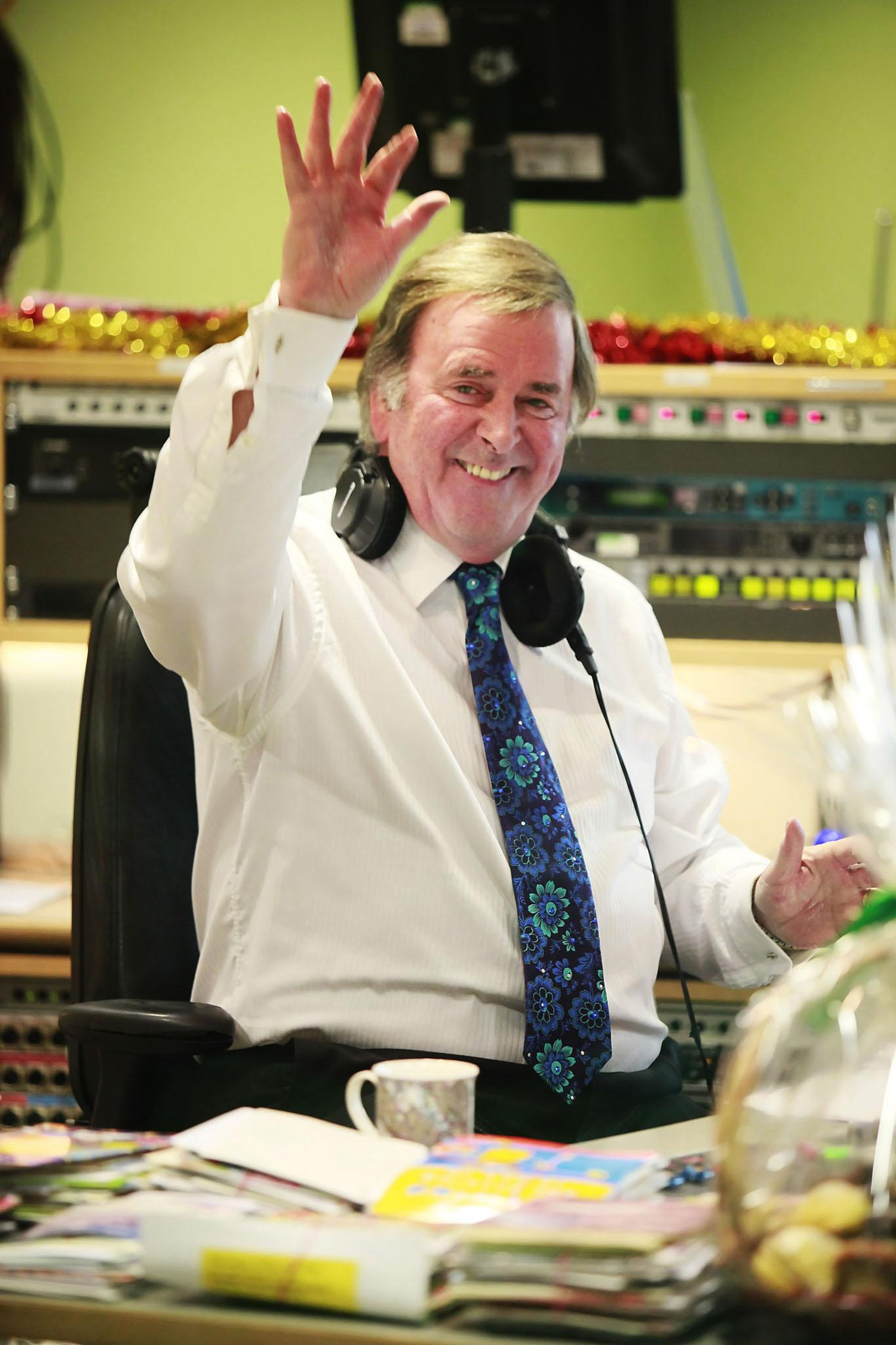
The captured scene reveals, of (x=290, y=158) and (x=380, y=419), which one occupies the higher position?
(x=290, y=158)

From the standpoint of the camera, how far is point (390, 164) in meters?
1.11

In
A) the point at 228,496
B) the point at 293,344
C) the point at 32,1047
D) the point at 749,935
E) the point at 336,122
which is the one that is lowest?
the point at 32,1047

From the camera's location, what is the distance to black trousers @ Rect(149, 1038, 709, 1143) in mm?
1229

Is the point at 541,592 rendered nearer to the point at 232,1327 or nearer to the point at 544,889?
the point at 544,889

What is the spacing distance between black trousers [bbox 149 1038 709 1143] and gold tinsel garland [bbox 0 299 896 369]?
46.8 inches

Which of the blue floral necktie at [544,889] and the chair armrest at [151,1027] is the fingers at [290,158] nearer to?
the blue floral necktie at [544,889]

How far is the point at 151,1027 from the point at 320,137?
2.36ft

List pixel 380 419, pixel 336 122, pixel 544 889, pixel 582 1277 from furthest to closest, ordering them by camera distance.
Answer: pixel 336 122
pixel 380 419
pixel 544 889
pixel 582 1277

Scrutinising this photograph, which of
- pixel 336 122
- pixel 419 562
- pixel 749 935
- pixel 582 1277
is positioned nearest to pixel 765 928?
pixel 749 935

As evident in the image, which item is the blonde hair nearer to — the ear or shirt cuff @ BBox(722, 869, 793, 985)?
the ear

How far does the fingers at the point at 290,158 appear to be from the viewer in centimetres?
107

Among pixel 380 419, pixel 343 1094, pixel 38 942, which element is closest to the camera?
pixel 343 1094

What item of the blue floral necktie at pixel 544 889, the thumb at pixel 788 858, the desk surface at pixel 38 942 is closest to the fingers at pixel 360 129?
the blue floral necktie at pixel 544 889

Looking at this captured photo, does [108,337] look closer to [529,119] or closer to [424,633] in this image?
[529,119]
